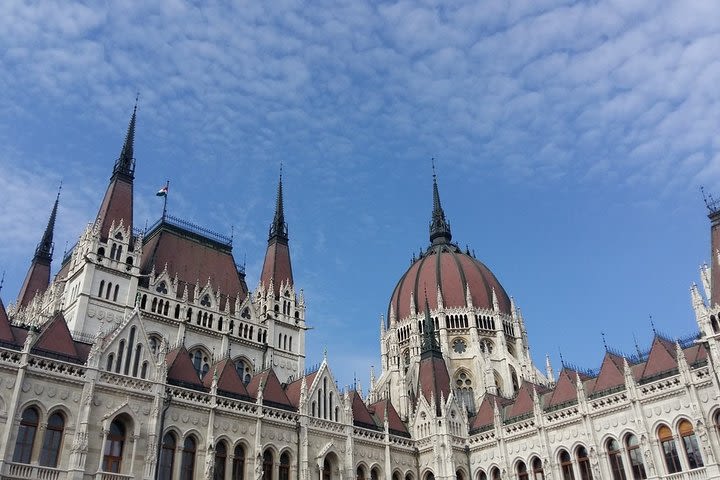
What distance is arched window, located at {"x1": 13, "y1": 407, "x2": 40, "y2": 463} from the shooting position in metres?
26.0

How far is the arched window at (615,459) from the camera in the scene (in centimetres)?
3325

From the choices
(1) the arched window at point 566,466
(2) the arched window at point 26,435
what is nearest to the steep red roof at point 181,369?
(2) the arched window at point 26,435

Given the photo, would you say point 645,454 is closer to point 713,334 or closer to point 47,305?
point 713,334

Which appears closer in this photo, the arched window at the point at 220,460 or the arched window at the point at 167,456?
the arched window at the point at 167,456

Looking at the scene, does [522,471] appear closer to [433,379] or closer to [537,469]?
[537,469]

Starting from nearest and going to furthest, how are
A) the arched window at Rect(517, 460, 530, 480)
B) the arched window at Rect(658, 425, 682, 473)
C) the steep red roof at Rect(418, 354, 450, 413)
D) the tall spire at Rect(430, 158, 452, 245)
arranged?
the arched window at Rect(658, 425, 682, 473)
the arched window at Rect(517, 460, 530, 480)
the steep red roof at Rect(418, 354, 450, 413)
the tall spire at Rect(430, 158, 452, 245)

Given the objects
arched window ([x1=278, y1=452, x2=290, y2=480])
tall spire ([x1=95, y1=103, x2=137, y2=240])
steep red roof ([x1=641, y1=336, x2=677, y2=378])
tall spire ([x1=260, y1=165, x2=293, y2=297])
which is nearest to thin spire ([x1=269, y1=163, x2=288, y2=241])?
tall spire ([x1=260, y1=165, x2=293, y2=297])

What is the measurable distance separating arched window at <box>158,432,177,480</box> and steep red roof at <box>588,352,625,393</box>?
23020 millimetres

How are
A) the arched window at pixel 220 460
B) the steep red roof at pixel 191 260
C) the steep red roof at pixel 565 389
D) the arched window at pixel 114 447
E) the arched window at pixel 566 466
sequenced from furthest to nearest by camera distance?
the steep red roof at pixel 191 260 < the steep red roof at pixel 565 389 < the arched window at pixel 566 466 < the arched window at pixel 220 460 < the arched window at pixel 114 447

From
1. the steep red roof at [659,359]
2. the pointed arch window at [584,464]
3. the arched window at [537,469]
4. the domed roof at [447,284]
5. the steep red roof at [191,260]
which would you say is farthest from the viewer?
the domed roof at [447,284]

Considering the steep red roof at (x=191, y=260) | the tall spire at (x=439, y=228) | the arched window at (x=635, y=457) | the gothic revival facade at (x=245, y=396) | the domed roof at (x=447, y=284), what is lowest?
the arched window at (x=635, y=457)

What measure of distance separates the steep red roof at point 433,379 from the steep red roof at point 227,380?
13883 millimetres

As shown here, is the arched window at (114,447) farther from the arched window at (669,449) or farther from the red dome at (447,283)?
the red dome at (447,283)

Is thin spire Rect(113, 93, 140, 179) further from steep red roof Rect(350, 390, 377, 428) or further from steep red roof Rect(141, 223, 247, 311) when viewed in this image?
steep red roof Rect(350, 390, 377, 428)
